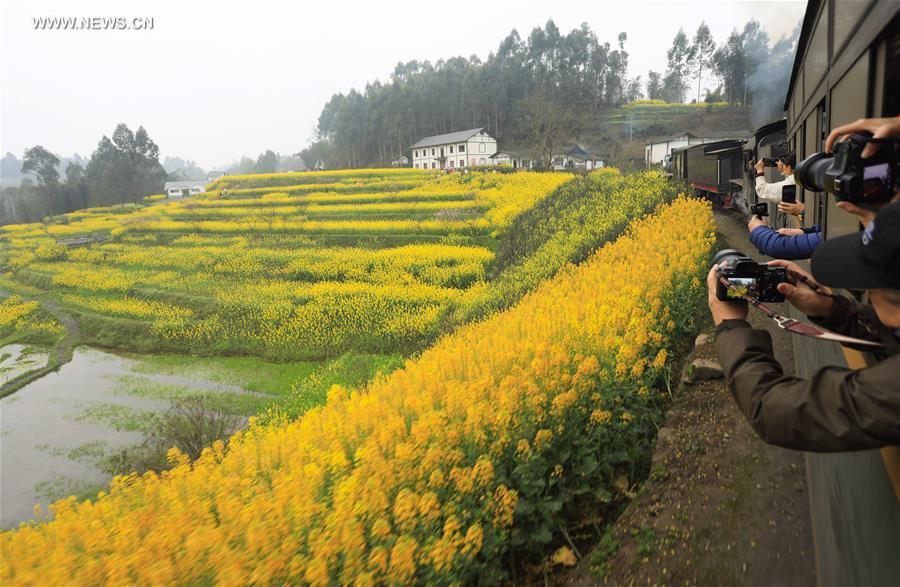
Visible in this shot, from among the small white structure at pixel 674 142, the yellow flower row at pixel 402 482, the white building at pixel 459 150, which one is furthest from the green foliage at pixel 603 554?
the white building at pixel 459 150

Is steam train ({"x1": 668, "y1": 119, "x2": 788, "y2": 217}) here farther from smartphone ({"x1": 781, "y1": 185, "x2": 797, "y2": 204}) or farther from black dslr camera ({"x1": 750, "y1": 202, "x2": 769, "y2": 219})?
black dslr camera ({"x1": 750, "y1": 202, "x2": 769, "y2": 219})

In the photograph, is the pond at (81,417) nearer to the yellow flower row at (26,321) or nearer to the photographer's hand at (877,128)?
the yellow flower row at (26,321)

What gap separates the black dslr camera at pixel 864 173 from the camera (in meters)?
1.17

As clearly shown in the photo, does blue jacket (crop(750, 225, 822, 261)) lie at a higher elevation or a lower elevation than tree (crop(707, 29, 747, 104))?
lower

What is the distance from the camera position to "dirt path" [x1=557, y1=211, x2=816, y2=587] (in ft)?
8.73

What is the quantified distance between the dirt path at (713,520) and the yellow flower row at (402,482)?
0.41 m

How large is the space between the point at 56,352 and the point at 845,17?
2025cm

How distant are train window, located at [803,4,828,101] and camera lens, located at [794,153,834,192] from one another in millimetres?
1914

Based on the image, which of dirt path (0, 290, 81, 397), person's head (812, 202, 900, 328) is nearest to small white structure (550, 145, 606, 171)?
dirt path (0, 290, 81, 397)

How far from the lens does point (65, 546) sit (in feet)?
7.92

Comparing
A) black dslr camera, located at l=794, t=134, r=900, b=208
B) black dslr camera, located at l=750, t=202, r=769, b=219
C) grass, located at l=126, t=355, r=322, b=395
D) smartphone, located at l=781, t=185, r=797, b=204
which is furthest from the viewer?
grass, located at l=126, t=355, r=322, b=395

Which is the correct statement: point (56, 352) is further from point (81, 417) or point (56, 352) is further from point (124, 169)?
point (124, 169)

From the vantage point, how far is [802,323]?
127cm

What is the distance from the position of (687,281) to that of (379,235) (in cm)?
1749
